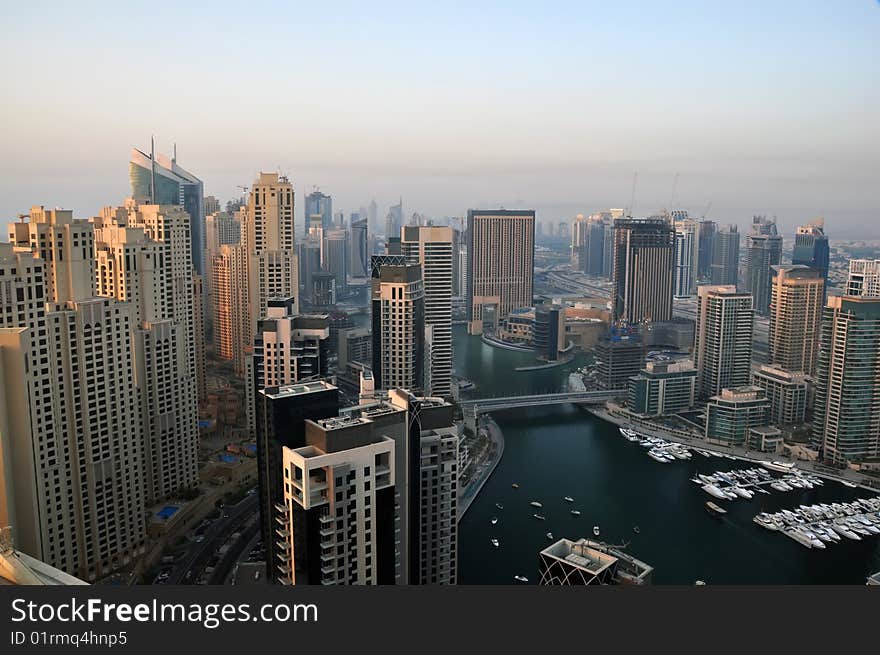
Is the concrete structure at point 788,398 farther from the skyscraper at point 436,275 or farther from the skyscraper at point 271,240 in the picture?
the skyscraper at point 271,240

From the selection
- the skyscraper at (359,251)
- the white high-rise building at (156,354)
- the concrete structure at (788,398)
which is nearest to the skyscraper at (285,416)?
the white high-rise building at (156,354)

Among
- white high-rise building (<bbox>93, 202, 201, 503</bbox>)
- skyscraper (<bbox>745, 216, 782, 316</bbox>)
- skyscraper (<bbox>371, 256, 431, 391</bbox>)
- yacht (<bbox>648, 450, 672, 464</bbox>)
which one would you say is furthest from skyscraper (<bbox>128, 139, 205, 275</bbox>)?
skyscraper (<bbox>745, 216, 782, 316</bbox>)

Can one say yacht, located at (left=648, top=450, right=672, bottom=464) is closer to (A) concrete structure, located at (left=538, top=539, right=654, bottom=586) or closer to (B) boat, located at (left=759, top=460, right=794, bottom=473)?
(B) boat, located at (left=759, top=460, right=794, bottom=473)

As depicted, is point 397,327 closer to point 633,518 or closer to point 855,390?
point 633,518

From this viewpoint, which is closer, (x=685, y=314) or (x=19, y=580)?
(x=19, y=580)

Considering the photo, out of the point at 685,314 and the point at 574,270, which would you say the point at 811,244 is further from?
the point at 574,270

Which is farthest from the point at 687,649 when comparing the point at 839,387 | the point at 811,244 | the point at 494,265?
the point at 494,265
